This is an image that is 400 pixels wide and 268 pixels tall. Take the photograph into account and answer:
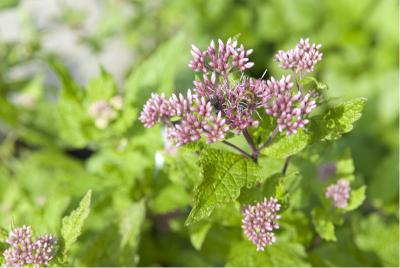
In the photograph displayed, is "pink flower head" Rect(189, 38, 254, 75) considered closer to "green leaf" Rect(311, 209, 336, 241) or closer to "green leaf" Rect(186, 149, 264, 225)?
"green leaf" Rect(186, 149, 264, 225)

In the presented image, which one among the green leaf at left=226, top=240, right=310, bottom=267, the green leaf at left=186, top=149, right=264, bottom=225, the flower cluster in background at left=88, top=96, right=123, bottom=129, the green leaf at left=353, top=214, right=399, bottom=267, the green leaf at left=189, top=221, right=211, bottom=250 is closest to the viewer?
the green leaf at left=186, top=149, right=264, bottom=225

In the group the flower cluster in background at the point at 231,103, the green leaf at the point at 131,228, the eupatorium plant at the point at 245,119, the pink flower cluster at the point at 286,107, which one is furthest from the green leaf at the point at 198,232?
the pink flower cluster at the point at 286,107

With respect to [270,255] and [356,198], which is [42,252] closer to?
Result: [270,255]

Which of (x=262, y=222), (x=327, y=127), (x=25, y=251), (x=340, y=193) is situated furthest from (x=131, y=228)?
(x=327, y=127)

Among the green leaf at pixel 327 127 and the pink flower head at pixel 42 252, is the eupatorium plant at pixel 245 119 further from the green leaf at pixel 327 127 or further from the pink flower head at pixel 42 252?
the pink flower head at pixel 42 252

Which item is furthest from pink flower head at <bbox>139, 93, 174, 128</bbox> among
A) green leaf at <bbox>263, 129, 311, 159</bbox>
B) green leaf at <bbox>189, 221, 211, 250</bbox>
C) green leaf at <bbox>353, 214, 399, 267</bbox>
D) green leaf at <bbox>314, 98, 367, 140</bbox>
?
green leaf at <bbox>353, 214, 399, 267</bbox>

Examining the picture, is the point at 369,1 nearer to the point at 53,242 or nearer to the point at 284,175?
the point at 284,175

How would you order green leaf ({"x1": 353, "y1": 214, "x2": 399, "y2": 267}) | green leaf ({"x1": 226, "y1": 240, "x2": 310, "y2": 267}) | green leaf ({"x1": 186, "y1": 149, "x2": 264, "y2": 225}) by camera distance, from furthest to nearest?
green leaf ({"x1": 353, "y1": 214, "x2": 399, "y2": 267}), green leaf ({"x1": 226, "y1": 240, "x2": 310, "y2": 267}), green leaf ({"x1": 186, "y1": 149, "x2": 264, "y2": 225})
